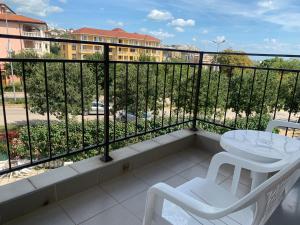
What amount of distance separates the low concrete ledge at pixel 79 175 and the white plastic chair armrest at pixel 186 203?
38.9 inches

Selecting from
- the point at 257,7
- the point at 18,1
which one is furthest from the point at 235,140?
the point at 18,1

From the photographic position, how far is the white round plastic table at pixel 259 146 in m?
1.29

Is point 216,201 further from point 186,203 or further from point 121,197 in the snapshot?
point 121,197

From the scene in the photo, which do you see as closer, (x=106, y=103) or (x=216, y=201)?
(x=216, y=201)

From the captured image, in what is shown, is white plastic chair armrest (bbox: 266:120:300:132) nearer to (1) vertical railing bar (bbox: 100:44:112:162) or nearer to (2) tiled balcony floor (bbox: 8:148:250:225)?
(2) tiled balcony floor (bbox: 8:148:250:225)

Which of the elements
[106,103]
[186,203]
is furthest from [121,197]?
[186,203]

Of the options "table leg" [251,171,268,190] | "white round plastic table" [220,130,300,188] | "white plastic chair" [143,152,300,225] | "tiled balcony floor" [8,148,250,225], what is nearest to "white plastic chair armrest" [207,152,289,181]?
"white plastic chair" [143,152,300,225]

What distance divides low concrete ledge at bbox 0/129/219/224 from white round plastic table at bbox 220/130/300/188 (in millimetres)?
998

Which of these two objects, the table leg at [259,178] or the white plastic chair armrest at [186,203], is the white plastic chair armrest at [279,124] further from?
the white plastic chair armrest at [186,203]

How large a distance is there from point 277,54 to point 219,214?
1982 millimetres

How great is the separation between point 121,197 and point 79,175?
370 millimetres

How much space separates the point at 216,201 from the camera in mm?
1163

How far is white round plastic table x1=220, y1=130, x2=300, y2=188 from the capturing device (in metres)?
1.29

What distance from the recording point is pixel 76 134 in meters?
9.30
